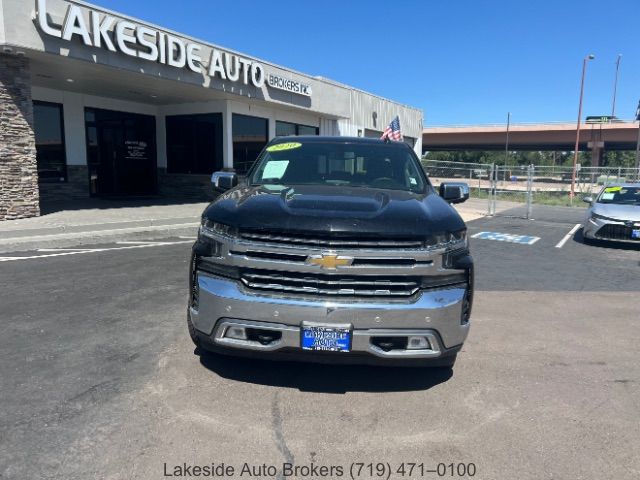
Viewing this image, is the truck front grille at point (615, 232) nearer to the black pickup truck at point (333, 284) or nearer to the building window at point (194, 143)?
the black pickup truck at point (333, 284)

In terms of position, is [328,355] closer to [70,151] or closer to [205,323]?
[205,323]

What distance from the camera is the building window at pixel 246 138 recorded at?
61.1ft

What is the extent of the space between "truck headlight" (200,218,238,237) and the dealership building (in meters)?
9.63

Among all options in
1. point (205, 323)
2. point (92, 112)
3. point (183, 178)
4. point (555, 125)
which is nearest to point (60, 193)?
point (92, 112)

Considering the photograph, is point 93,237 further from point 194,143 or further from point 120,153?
point 194,143

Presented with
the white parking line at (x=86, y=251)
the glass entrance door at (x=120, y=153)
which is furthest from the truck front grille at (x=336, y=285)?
the glass entrance door at (x=120, y=153)

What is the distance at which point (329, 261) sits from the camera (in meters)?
3.18

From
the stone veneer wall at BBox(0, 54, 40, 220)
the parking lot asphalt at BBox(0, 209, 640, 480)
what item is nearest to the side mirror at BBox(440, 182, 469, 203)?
the parking lot asphalt at BBox(0, 209, 640, 480)

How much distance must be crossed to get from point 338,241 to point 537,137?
6330 cm

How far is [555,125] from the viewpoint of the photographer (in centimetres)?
5575

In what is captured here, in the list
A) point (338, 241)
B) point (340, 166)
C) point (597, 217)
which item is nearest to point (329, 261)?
point (338, 241)

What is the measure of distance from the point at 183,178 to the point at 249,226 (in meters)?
16.8

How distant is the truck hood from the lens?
323 centimetres

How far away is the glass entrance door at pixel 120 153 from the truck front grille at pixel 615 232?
15.9 metres
